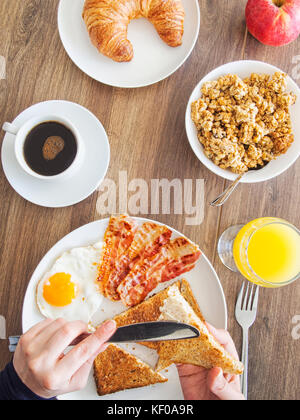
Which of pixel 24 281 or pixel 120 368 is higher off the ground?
pixel 24 281

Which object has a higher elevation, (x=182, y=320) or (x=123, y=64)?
(x=123, y=64)

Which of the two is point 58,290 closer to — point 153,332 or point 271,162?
point 153,332

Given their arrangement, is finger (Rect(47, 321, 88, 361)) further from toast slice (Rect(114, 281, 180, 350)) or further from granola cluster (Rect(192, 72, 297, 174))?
granola cluster (Rect(192, 72, 297, 174))

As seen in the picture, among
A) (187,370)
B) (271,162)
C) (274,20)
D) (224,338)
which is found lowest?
(187,370)

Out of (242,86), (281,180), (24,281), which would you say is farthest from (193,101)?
(24,281)

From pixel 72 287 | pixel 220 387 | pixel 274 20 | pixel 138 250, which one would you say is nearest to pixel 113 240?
pixel 138 250

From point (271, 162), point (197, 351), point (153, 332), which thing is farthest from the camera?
point (271, 162)

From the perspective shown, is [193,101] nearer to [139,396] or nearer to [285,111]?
[285,111]

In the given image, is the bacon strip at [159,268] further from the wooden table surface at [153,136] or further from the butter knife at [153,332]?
the butter knife at [153,332]
